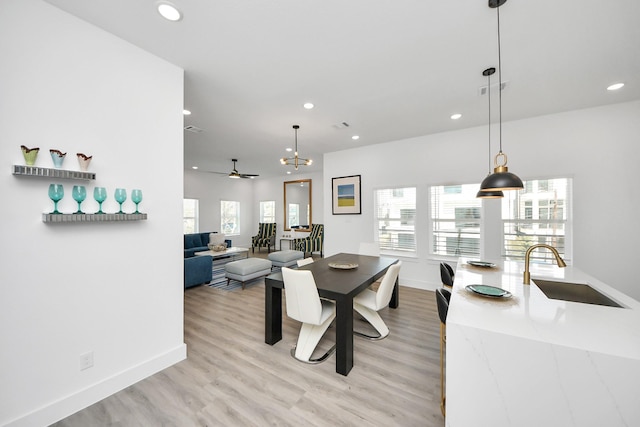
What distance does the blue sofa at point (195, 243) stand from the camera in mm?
6545

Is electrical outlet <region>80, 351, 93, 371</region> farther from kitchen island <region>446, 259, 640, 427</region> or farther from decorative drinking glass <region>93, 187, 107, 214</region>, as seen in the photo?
kitchen island <region>446, 259, 640, 427</region>

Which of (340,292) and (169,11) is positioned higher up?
(169,11)

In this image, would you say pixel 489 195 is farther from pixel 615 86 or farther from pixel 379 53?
pixel 615 86

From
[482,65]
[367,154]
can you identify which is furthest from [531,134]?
[367,154]

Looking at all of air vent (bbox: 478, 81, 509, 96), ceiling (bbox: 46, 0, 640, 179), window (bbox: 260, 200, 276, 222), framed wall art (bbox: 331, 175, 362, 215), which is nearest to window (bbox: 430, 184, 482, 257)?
ceiling (bbox: 46, 0, 640, 179)

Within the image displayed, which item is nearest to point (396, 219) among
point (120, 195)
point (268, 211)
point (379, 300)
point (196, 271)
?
point (379, 300)

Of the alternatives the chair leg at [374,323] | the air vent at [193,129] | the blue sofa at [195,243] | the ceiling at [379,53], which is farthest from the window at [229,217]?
the chair leg at [374,323]

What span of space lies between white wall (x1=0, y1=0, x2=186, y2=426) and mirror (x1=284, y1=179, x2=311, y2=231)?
6.52 metres

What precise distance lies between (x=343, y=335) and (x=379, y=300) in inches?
23.7

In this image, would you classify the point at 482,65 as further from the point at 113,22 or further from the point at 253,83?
the point at 113,22

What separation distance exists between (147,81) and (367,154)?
154 inches

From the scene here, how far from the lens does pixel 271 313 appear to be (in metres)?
2.57

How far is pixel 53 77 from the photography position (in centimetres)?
164

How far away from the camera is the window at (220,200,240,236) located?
8.91m
